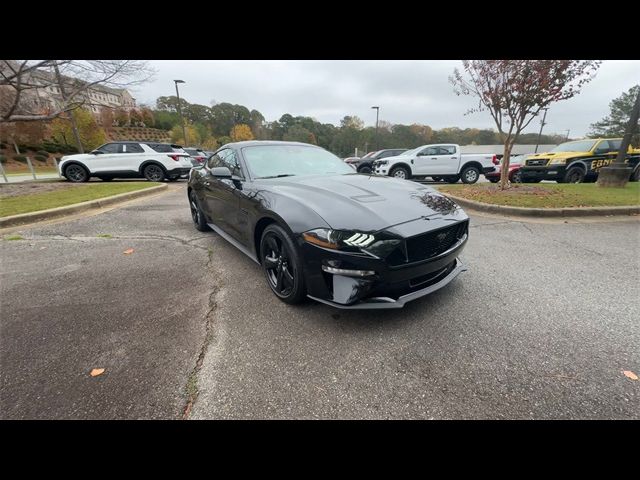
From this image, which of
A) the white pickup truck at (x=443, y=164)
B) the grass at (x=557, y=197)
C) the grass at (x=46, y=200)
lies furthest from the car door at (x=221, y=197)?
the white pickup truck at (x=443, y=164)

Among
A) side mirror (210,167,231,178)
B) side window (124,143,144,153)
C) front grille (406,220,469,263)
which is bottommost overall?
front grille (406,220,469,263)

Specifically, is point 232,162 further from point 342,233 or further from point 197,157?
point 197,157

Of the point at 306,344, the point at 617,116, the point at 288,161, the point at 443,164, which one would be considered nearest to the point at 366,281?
the point at 306,344

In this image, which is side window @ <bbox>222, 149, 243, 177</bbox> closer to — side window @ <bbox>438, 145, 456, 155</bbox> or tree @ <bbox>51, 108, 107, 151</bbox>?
side window @ <bbox>438, 145, 456, 155</bbox>

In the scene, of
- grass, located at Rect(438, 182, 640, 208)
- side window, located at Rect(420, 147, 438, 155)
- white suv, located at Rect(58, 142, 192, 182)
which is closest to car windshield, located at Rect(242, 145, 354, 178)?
grass, located at Rect(438, 182, 640, 208)

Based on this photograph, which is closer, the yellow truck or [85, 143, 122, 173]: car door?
the yellow truck

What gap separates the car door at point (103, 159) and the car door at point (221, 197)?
9.23m

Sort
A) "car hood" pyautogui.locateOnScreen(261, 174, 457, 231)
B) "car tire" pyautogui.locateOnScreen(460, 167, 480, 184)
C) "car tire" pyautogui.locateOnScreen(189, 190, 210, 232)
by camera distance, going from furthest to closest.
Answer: "car tire" pyautogui.locateOnScreen(460, 167, 480, 184)
"car tire" pyautogui.locateOnScreen(189, 190, 210, 232)
"car hood" pyautogui.locateOnScreen(261, 174, 457, 231)

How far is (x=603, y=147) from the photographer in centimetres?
1004

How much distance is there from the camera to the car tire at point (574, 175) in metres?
10.2

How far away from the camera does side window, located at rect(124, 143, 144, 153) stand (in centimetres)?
1109

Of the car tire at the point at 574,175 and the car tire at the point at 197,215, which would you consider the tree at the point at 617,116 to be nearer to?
the car tire at the point at 574,175
